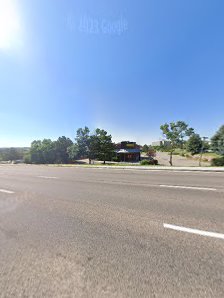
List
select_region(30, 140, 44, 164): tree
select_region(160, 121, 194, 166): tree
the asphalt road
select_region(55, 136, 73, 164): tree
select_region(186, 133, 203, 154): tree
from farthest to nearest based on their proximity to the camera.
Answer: select_region(186, 133, 203, 154): tree
select_region(55, 136, 73, 164): tree
select_region(30, 140, 44, 164): tree
select_region(160, 121, 194, 166): tree
the asphalt road

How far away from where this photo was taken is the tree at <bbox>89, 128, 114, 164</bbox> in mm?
44312

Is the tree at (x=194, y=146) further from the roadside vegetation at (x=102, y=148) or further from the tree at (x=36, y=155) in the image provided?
the tree at (x=36, y=155)

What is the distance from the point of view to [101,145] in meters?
44.3

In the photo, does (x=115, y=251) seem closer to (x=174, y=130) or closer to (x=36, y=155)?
(x=174, y=130)

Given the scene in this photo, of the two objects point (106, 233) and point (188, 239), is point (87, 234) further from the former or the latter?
point (188, 239)

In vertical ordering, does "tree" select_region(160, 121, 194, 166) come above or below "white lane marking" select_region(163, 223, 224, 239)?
above

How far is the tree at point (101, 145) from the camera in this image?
44.3 meters

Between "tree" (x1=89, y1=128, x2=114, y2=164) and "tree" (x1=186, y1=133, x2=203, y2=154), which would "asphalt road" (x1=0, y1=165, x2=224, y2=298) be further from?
"tree" (x1=186, y1=133, x2=203, y2=154)

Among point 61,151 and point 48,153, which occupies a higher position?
point 61,151

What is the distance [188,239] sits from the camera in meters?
3.55

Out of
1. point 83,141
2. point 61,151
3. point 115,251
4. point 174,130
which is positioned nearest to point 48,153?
point 61,151

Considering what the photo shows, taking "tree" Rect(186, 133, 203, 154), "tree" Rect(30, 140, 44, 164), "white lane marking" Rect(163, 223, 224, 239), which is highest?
"tree" Rect(186, 133, 203, 154)

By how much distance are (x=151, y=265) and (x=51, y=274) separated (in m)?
1.45

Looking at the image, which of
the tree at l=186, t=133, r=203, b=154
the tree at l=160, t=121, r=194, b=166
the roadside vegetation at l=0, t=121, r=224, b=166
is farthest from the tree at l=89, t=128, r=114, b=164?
the tree at l=186, t=133, r=203, b=154
